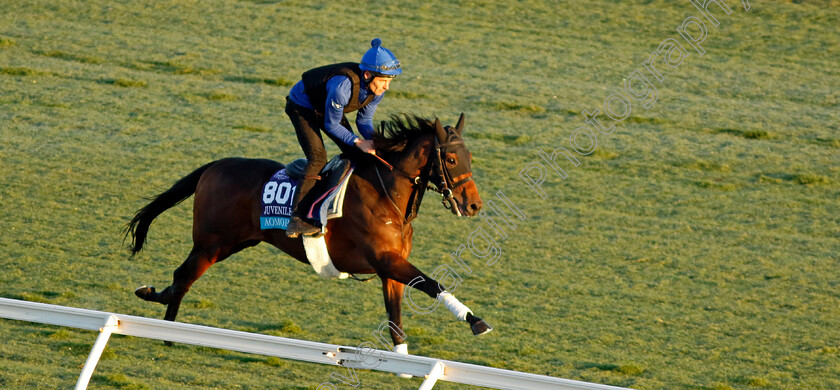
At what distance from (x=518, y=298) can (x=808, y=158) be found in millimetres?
4739

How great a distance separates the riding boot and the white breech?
873 millimetres

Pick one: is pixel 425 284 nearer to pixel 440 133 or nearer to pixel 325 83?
pixel 440 133

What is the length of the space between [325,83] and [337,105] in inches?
8.8

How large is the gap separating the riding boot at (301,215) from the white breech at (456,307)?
873 millimetres

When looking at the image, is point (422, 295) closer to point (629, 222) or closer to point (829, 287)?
point (629, 222)

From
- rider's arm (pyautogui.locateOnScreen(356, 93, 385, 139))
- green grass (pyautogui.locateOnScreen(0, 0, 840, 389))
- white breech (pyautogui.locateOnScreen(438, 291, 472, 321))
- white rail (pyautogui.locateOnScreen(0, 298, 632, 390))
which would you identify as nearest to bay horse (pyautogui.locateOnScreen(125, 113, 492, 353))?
white breech (pyautogui.locateOnScreen(438, 291, 472, 321))

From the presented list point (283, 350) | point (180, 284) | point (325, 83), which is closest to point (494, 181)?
point (180, 284)

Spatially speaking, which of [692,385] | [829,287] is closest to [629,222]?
[829,287]

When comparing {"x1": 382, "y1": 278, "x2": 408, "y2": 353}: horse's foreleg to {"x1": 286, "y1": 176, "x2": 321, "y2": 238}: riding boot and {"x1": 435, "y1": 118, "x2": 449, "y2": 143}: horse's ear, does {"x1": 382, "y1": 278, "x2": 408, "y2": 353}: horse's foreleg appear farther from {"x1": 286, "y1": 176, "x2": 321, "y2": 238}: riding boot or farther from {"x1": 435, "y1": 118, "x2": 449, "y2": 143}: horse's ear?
{"x1": 435, "y1": 118, "x2": 449, "y2": 143}: horse's ear

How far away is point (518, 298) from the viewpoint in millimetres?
6832

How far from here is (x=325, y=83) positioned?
5.02 meters

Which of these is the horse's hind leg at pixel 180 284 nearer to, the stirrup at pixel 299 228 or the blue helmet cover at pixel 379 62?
the stirrup at pixel 299 228

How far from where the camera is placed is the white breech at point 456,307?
14.4ft

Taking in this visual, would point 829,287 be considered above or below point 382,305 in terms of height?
above
